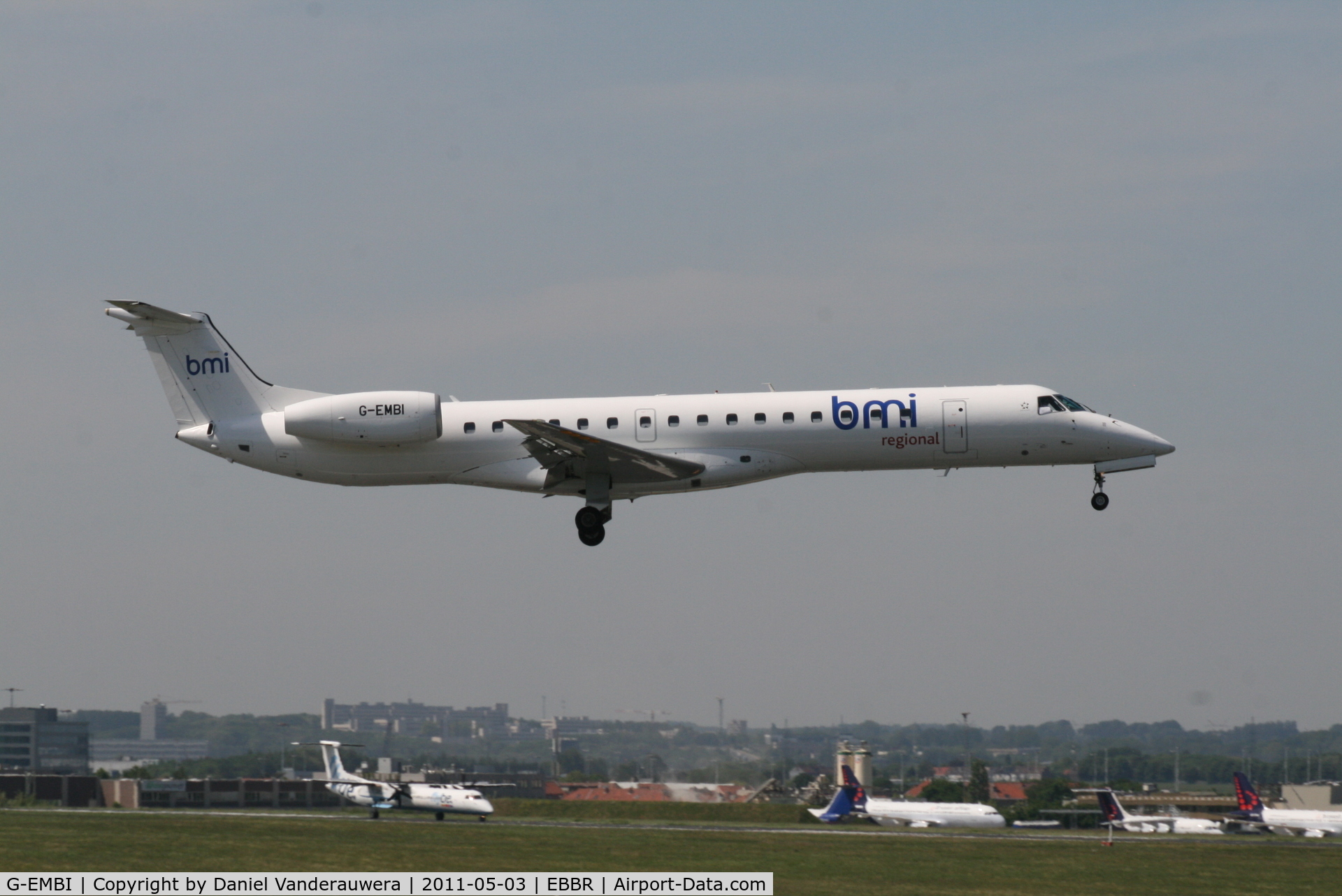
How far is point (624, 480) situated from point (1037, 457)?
9786 mm

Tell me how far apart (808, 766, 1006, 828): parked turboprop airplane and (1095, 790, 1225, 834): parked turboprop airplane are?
641 centimetres

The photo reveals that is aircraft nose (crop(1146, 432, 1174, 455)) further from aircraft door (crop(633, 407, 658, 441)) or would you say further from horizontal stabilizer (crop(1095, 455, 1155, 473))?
aircraft door (crop(633, 407, 658, 441))

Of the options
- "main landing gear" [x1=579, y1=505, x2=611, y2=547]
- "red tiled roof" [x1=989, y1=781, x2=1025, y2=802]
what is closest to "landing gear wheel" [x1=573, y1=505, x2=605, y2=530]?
"main landing gear" [x1=579, y1=505, x2=611, y2=547]

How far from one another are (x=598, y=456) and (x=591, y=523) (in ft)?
6.79

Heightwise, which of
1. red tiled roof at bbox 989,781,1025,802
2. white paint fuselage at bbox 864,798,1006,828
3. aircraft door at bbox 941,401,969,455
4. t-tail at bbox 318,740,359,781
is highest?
aircraft door at bbox 941,401,969,455

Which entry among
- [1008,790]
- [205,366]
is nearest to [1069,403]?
[205,366]

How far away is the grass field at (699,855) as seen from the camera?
28.0 m

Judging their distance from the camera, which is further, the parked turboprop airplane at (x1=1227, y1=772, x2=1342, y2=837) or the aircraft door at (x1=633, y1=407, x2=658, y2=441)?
the parked turboprop airplane at (x1=1227, y1=772, x2=1342, y2=837)

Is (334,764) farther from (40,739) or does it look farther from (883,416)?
(40,739)

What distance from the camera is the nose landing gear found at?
3431cm

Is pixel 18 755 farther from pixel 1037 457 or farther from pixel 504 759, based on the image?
pixel 1037 457

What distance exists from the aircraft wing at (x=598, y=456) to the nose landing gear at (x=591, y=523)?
34.8 inches

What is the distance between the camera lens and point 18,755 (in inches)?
4424

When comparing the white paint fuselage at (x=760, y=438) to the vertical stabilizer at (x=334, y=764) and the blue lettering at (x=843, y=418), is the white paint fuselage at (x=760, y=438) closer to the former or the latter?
the blue lettering at (x=843, y=418)
